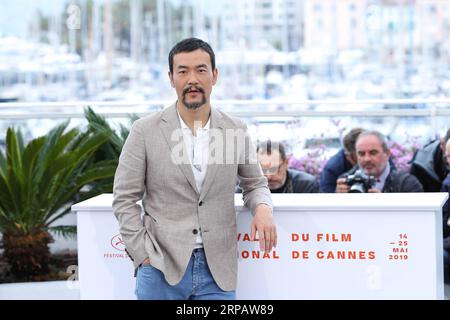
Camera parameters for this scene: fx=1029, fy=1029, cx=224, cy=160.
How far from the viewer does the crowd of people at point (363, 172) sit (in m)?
7.44

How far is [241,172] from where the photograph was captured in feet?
16.2

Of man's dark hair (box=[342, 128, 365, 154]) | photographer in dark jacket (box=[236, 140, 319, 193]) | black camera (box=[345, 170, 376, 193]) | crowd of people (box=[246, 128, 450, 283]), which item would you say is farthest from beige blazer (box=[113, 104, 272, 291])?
man's dark hair (box=[342, 128, 365, 154])

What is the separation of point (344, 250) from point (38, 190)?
4887 millimetres

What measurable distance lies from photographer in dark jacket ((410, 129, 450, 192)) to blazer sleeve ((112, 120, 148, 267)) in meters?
4.50

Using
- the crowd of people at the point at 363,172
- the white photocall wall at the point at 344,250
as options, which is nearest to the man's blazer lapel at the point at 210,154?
the white photocall wall at the point at 344,250

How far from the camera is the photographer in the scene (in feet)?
24.8

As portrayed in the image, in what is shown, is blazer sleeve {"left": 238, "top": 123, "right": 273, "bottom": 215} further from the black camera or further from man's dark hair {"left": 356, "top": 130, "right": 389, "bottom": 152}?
man's dark hair {"left": 356, "top": 130, "right": 389, "bottom": 152}

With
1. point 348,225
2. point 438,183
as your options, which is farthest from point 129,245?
point 438,183

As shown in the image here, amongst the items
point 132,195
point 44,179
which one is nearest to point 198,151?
point 132,195

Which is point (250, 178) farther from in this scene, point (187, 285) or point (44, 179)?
point (44, 179)

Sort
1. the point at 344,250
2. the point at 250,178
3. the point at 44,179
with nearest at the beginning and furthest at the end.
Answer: the point at 250,178 < the point at 344,250 < the point at 44,179

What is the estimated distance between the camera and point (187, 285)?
465 cm
